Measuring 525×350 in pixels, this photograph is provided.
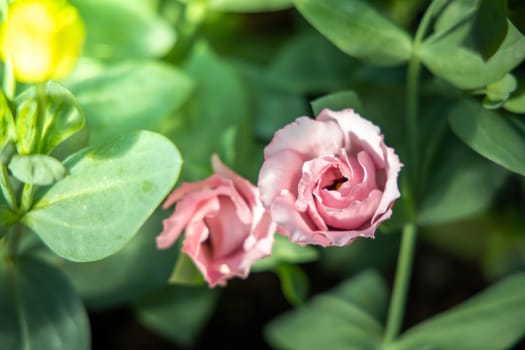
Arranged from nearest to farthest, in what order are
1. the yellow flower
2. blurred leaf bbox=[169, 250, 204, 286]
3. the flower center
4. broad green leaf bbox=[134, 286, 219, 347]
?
the yellow flower
the flower center
blurred leaf bbox=[169, 250, 204, 286]
broad green leaf bbox=[134, 286, 219, 347]

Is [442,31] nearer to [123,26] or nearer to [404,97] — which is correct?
[404,97]

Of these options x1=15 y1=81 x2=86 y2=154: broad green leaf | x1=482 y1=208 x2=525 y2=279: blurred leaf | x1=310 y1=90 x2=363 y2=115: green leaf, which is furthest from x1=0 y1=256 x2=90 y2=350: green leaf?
x1=482 y1=208 x2=525 y2=279: blurred leaf

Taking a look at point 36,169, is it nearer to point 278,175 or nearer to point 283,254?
point 278,175

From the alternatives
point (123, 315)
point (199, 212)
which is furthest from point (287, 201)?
point (123, 315)

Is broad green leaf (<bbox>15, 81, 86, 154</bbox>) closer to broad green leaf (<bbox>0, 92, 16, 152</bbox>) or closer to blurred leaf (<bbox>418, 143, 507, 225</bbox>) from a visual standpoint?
broad green leaf (<bbox>0, 92, 16, 152</bbox>)

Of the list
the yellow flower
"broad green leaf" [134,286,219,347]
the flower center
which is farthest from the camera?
"broad green leaf" [134,286,219,347]

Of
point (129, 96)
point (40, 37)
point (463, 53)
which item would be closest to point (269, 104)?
point (129, 96)

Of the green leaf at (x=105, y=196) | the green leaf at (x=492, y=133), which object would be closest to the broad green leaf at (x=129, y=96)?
the green leaf at (x=105, y=196)
